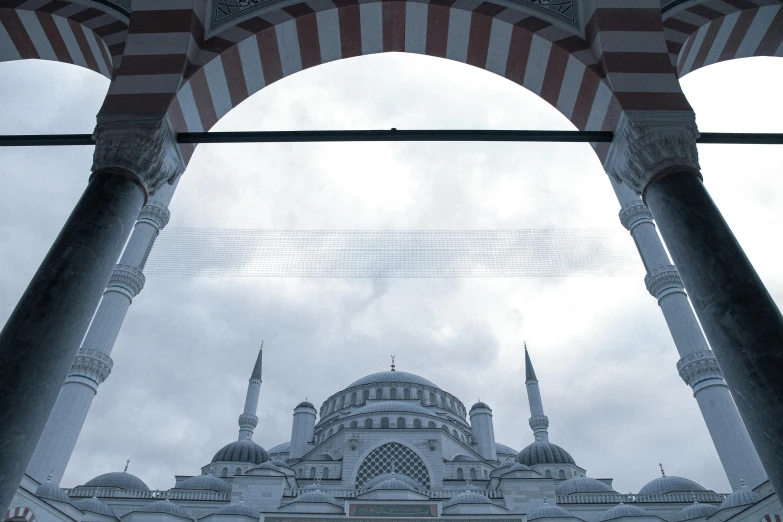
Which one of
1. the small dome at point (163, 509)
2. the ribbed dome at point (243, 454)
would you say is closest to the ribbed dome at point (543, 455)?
the ribbed dome at point (243, 454)

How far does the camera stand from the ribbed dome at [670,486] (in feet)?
62.6

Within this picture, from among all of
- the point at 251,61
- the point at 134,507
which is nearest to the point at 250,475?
the point at 134,507

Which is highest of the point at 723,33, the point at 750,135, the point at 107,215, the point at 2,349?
the point at 723,33

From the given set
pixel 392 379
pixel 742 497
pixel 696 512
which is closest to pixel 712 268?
pixel 742 497

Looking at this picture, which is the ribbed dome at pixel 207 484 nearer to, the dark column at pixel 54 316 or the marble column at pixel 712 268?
the dark column at pixel 54 316

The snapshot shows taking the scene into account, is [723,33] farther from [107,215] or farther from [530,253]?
[107,215]

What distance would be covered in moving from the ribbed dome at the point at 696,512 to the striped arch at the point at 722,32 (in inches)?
606

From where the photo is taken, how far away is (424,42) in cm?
421

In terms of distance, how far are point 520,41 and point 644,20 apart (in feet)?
2.62

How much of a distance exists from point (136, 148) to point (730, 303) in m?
3.26

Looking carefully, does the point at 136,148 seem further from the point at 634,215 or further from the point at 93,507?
the point at 93,507

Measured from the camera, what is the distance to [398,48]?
429cm

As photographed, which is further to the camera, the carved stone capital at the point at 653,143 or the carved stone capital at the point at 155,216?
the carved stone capital at the point at 155,216

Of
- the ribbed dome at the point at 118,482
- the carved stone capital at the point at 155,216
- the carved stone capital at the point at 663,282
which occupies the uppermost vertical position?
the carved stone capital at the point at 155,216
